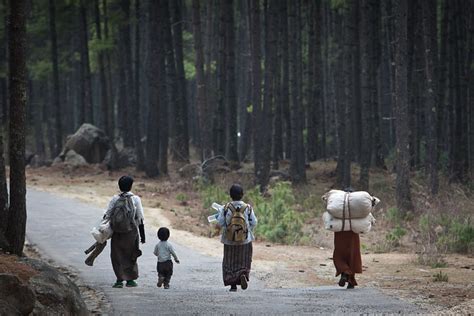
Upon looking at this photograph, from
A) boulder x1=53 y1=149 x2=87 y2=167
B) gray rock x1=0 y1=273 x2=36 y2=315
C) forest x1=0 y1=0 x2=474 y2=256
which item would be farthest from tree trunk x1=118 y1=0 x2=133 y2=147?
gray rock x1=0 y1=273 x2=36 y2=315

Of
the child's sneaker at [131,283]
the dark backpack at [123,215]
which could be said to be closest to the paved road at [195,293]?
the child's sneaker at [131,283]

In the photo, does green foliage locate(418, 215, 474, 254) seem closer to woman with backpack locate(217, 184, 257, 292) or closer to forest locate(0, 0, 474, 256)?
forest locate(0, 0, 474, 256)

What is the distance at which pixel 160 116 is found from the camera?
3500 centimetres

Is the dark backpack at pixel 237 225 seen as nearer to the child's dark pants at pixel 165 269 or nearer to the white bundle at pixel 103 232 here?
the child's dark pants at pixel 165 269

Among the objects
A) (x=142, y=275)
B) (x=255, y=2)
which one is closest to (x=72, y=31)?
(x=255, y=2)

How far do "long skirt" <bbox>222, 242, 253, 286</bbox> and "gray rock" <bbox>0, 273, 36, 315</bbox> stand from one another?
4208 millimetres

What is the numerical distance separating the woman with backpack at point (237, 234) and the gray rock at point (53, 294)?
2985mm

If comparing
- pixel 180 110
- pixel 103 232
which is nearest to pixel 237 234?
pixel 103 232

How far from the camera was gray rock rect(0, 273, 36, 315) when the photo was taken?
26.3ft

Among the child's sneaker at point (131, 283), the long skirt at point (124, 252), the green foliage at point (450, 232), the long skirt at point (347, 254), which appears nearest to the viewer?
the long skirt at point (124, 252)

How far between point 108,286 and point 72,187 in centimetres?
1802

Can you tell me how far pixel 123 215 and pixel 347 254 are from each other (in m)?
3.53

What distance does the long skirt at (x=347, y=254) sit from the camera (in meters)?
13.1

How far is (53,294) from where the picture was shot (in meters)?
8.88
